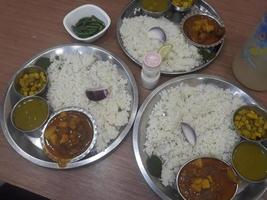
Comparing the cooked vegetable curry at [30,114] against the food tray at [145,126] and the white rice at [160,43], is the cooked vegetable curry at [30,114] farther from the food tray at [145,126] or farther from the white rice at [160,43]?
the white rice at [160,43]

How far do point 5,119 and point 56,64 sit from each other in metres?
0.36

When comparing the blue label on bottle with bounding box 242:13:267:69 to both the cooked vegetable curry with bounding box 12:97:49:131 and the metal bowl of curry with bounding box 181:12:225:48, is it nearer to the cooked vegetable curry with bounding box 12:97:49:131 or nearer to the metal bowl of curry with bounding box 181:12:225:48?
the metal bowl of curry with bounding box 181:12:225:48

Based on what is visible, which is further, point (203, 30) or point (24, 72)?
point (203, 30)

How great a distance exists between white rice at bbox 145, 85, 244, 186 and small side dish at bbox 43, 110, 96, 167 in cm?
27

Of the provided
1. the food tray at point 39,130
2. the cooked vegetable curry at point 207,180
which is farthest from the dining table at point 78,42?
the cooked vegetable curry at point 207,180

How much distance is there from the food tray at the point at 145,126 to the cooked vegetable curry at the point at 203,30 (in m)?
0.21

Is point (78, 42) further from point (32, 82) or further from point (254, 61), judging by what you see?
point (254, 61)

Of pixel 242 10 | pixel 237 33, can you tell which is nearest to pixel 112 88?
pixel 237 33

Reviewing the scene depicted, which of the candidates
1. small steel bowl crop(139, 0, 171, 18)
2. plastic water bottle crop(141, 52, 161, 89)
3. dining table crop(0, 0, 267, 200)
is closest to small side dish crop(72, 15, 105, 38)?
dining table crop(0, 0, 267, 200)

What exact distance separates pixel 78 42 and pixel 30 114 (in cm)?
48

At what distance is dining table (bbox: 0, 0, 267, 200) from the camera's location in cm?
131

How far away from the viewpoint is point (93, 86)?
1.54 meters

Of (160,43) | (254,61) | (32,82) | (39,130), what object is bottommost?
(39,130)

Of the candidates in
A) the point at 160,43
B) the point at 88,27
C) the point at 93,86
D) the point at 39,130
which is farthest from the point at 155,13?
the point at 39,130
